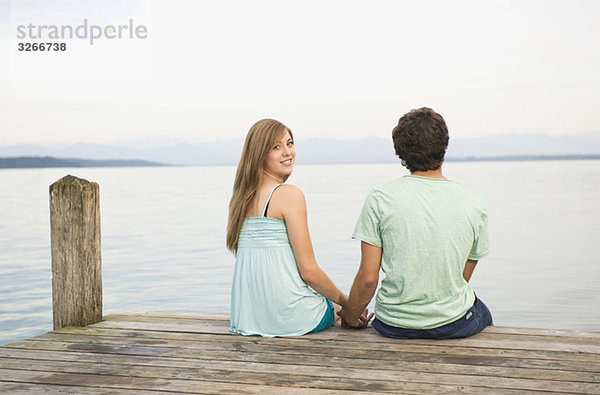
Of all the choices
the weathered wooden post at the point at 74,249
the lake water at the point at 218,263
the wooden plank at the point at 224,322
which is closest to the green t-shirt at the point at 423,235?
the wooden plank at the point at 224,322

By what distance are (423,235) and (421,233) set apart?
14 mm

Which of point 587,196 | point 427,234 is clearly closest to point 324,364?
point 427,234

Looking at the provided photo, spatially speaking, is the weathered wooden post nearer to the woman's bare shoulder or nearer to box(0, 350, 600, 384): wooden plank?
box(0, 350, 600, 384): wooden plank

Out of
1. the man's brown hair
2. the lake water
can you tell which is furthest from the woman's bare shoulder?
the lake water

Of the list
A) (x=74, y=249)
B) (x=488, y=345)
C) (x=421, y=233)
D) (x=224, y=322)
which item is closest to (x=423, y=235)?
(x=421, y=233)

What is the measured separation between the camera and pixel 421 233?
3145 millimetres

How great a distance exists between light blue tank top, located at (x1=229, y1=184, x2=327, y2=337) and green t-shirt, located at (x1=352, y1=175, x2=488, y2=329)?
514 millimetres

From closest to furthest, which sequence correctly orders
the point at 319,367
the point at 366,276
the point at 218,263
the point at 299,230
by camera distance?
the point at 319,367
the point at 366,276
the point at 299,230
the point at 218,263

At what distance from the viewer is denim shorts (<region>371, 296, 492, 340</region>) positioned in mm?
3318

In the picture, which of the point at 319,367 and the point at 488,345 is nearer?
the point at 319,367

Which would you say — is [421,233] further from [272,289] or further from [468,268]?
[272,289]

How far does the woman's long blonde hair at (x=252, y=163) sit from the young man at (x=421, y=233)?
68cm

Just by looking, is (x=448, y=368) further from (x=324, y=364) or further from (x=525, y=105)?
(x=525, y=105)

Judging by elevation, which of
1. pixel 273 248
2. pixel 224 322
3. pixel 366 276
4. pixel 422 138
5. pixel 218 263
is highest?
pixel 422 138
